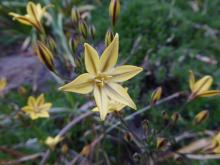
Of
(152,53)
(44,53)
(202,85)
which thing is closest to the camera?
(44,53)

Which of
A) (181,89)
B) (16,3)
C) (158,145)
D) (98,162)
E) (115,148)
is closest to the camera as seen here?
(158,145)

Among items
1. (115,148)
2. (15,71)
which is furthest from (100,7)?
(115,148)

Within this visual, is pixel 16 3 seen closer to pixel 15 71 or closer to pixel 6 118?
pixel 15 71

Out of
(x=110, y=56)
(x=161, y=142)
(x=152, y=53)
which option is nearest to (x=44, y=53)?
(x=110, y=56)

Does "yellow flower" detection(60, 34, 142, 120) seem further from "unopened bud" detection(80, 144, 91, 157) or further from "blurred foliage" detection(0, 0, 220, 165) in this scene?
"blurred foliage" detection(0, 0, 220, 165)

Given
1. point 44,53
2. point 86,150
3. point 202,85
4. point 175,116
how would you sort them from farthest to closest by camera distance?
1. point 86,150
2. point 202,85
3. point 175,116
4. point 44,53

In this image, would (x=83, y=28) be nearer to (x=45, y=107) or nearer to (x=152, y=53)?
(x=45, y=107)

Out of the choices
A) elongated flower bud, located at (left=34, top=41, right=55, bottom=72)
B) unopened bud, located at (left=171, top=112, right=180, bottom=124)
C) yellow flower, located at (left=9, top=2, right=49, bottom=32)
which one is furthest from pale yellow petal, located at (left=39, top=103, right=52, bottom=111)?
unopened bud, located at (left=171, top=112, right=180, bottom=124)
